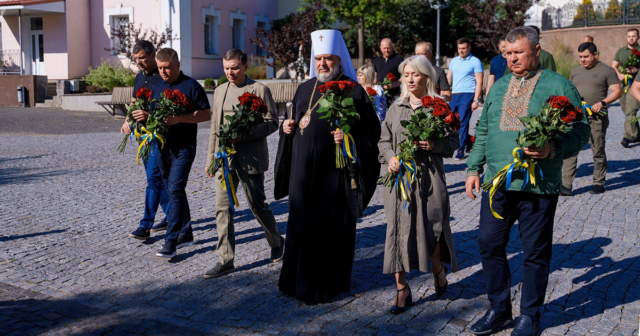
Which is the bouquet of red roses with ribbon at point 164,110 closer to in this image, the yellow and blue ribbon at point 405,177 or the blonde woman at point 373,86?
the yellow and blue ribbon at point 405,177

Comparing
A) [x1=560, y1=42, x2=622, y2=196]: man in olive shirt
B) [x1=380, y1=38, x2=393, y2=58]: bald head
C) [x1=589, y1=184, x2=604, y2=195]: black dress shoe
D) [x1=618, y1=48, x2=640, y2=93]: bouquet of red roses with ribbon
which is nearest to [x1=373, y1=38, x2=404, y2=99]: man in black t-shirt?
[x1=380, y1=38, x2=393, y2=58]: bald head

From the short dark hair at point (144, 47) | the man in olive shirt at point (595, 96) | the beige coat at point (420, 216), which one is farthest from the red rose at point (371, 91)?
the beige coat at point (420, 216)

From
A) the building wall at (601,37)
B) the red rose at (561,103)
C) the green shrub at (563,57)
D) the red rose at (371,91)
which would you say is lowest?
the red rose at (561,103)

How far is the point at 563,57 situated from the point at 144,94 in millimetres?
24654

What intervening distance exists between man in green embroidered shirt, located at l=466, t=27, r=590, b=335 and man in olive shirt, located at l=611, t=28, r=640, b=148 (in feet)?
27.5

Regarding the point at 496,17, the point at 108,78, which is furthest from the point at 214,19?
the point at 496,17

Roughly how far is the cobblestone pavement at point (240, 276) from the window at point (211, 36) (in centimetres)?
2481

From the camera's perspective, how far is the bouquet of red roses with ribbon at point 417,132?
4441mm

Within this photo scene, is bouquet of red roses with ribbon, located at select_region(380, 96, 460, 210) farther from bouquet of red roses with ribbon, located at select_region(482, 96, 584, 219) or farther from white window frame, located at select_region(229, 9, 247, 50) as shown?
white window frame, located at select_region(229, 9, 247, 50)

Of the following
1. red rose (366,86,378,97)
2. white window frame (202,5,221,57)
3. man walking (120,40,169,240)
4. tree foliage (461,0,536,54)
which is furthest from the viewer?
white window frame (202,5,221,57)

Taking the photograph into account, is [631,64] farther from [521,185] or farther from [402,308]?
[402,308]

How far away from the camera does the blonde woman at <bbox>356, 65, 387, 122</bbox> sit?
9.08 meters

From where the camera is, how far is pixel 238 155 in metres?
5.68

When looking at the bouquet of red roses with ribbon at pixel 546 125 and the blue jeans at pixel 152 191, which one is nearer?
the bouquet of red roses with ribbon at pixel 546 125
